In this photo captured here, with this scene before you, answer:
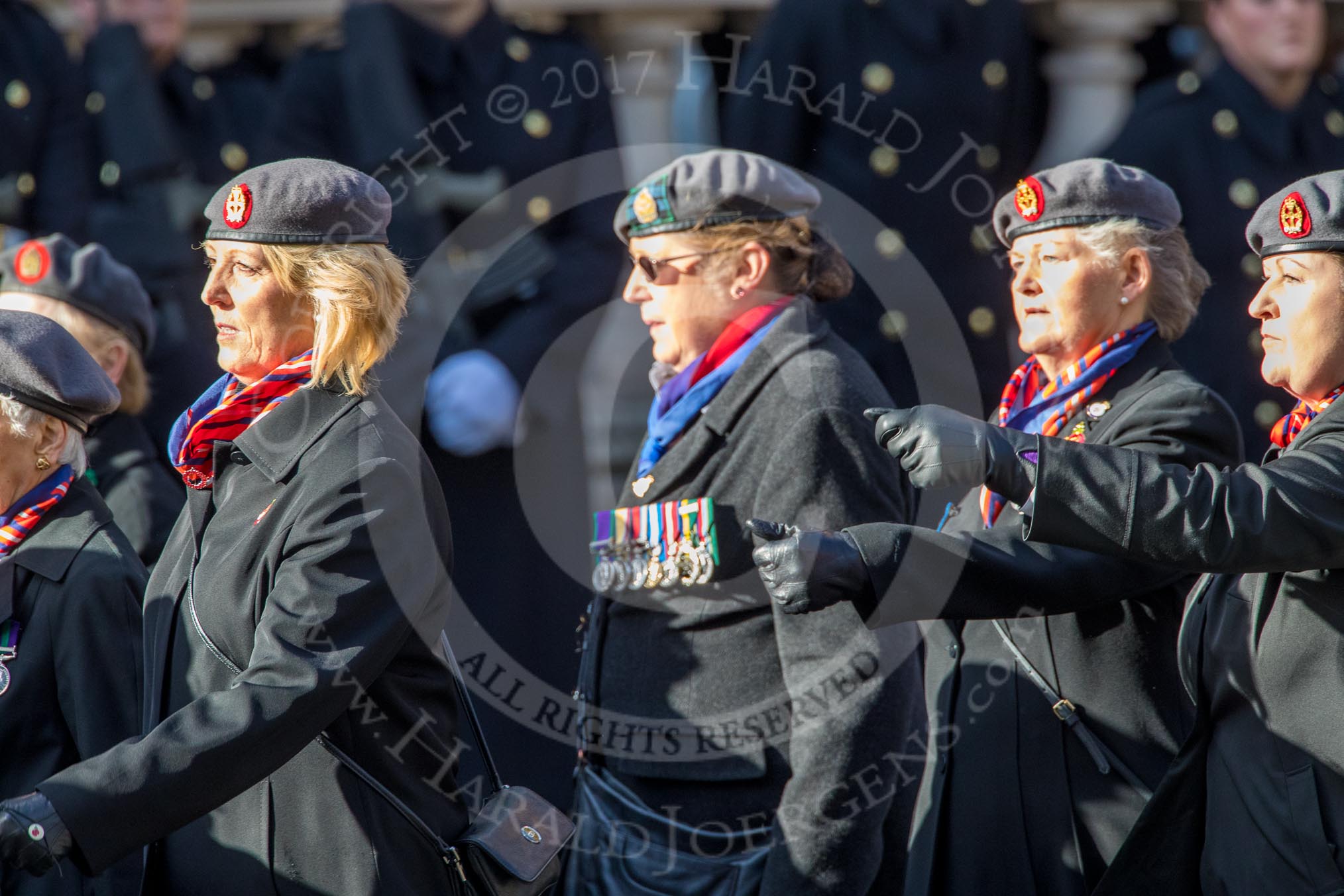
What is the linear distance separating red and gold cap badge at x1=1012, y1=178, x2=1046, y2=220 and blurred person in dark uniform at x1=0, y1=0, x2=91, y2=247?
299 centimetres

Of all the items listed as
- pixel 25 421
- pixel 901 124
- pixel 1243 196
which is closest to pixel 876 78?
pixel 901 124

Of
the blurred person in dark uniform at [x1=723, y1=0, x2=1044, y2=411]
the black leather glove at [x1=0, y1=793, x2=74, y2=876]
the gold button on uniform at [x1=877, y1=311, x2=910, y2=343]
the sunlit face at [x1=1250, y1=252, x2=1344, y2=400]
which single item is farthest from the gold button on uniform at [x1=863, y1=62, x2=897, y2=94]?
the black leather glove at [x1=0, y1=793, x2=74, y2=876]

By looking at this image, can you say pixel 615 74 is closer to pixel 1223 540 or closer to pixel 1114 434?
pixel 1114 434

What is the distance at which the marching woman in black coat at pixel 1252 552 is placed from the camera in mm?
2295

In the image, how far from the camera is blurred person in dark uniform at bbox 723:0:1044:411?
4801mm

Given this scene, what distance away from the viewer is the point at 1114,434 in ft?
9.71

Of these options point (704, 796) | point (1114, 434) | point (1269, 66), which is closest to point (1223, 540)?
point (1114, 434)

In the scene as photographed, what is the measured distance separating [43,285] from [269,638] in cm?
203

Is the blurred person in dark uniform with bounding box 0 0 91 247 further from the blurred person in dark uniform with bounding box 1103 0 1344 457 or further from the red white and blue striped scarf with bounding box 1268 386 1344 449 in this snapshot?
the red white and blue striped scarf with bounding box 1268 386 1344 449

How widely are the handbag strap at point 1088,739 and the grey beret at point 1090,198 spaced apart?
2.47 feet

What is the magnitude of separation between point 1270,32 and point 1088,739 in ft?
9.50

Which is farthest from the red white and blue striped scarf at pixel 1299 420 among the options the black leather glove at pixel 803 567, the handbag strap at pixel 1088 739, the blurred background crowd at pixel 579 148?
the blurred background crowd at pixel 579 148

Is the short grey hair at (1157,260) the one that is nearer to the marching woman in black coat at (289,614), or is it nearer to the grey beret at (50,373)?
the marching woman in black coat at (289,614)

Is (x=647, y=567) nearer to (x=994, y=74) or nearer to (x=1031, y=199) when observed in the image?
(x=1031, y=199)
